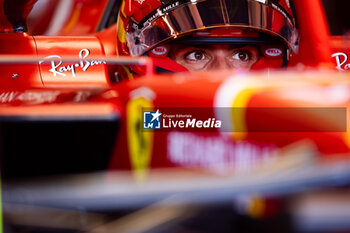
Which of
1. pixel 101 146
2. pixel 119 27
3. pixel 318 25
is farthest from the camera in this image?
pixel 119 27

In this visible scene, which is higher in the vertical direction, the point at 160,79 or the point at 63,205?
the point at 160,79

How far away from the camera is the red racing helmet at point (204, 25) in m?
1.27

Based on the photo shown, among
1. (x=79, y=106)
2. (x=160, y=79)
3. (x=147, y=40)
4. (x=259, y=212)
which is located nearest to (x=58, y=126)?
(x=79, y=106)

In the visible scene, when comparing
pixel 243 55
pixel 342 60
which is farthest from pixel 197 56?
pixel 342 60

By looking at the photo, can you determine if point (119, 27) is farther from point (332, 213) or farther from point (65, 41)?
point (332, 213)

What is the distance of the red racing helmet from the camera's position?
4.16 ft

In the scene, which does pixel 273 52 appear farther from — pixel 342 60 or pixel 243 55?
pixel 342 60

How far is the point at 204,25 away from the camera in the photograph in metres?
1.26

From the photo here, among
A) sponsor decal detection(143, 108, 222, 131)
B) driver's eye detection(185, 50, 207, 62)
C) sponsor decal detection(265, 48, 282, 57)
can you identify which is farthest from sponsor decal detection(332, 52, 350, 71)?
sponsor decal detection(143, 108, 222, 131)

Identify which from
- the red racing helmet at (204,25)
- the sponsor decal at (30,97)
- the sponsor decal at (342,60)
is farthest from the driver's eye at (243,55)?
the sponsor decal at (30,97)

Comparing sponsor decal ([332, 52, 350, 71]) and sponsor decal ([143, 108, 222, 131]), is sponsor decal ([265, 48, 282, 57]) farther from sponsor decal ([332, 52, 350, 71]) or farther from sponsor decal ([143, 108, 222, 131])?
sponsor decal ([143, 108, 222, 131])

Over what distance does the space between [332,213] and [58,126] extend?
391mm

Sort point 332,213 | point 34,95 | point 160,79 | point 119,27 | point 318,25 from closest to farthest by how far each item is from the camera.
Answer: point 332,213
point 160,79
point 34,95
point 318,25
point 119,27

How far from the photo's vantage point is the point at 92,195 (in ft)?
2.27
